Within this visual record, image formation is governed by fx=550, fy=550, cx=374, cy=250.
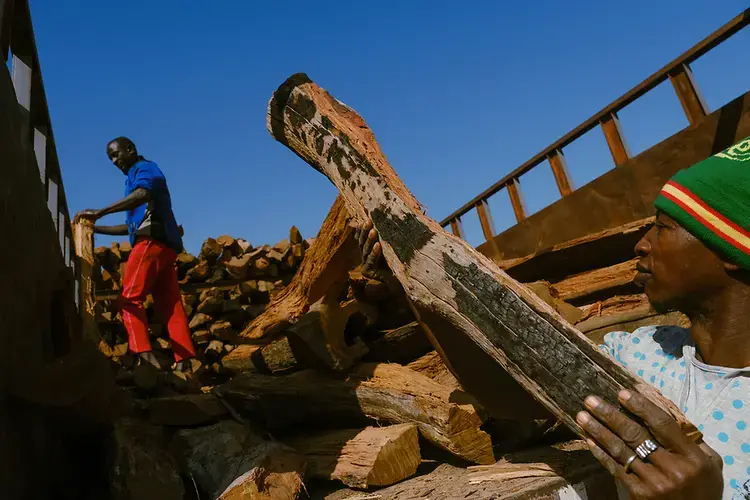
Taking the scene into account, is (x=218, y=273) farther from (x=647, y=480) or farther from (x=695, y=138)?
(x=647, y=480)

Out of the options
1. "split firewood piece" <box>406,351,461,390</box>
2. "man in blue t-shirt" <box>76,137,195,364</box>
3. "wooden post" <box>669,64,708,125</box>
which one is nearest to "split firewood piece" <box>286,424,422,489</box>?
"split firewood piece" <box>406,351,461,390</box>

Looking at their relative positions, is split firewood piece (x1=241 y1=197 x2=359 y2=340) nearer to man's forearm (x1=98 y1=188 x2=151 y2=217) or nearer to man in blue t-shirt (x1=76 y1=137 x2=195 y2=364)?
man in blue t-shirt (x1=76 y1=137 x2=195 y2=364)

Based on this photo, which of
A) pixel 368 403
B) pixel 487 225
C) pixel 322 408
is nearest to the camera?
pixel 368 403

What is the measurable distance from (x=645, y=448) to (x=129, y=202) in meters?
4.43

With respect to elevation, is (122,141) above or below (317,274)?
above

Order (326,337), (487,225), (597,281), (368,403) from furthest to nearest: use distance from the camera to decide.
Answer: (487,225) < (597,281) < (326,337) < (368,403)

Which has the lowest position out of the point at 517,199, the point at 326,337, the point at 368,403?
the point at 368,403

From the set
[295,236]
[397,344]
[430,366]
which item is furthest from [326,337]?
[295,236]

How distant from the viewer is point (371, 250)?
221 centimetres

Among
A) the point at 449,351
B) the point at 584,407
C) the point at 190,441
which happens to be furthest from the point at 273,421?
the point at 584,407

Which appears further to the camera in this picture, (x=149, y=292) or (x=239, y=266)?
(x=239, y=266)

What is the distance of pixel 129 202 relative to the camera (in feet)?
15.4

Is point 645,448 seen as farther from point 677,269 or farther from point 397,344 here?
point 397,344

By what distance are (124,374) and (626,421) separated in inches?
147
